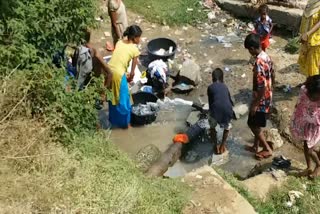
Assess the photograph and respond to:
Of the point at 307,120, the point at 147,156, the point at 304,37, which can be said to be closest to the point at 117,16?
the point at 147,156

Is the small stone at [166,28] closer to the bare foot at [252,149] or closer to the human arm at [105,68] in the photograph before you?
the human arm at [105,68]

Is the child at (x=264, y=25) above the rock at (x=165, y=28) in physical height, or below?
above

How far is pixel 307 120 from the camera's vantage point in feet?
19.5

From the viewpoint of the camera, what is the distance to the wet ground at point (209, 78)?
7000 millimetres

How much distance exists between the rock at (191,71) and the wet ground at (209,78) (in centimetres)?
16

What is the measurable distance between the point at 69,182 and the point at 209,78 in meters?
4.17

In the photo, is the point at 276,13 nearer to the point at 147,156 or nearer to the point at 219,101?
the point at 219,101

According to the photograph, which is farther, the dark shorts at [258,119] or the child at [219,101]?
the dark shorts at [258,119]

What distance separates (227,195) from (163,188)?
641 millimetres

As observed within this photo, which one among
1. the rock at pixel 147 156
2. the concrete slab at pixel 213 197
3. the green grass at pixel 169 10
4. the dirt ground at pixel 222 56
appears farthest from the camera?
the green grass at pixel 169 10

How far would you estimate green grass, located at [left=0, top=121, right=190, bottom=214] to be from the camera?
4.55 meters

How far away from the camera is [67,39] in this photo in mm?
5949

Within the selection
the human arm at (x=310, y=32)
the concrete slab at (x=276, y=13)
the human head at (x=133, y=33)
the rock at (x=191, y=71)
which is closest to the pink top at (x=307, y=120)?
the human arm at (x=310, y=32)

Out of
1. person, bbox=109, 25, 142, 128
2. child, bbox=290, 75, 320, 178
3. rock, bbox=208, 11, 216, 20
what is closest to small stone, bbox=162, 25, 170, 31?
rock, bbox=208, 11, 216, 20
